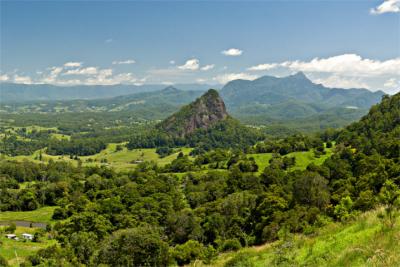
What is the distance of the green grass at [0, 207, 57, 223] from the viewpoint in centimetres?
8750

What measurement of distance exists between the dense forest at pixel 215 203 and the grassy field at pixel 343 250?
3.10 ft

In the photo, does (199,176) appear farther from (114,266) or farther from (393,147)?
(114,266)

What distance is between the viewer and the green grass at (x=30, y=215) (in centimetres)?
8750

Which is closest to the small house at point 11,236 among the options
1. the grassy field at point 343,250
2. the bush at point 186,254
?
the bush at point 186,254

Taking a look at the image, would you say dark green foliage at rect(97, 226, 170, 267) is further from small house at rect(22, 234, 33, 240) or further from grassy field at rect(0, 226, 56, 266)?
small house at rect(22, 234, 33, 240)

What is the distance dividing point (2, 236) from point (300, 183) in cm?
6485

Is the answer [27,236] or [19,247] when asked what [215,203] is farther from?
[27,236]

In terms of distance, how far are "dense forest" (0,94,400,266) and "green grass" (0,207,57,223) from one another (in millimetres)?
2957

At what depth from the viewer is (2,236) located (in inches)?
2680

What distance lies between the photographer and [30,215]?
299 feet

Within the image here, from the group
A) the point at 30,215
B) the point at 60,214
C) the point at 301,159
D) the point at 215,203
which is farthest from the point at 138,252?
the point at 301,159

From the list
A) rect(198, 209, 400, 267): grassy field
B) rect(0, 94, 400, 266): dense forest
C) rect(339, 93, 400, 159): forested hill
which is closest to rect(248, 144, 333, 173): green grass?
rect(0, 94, 400, 266): dense forest

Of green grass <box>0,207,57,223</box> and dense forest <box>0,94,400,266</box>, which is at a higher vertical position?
dense forest <box>0,94,400,266</box>

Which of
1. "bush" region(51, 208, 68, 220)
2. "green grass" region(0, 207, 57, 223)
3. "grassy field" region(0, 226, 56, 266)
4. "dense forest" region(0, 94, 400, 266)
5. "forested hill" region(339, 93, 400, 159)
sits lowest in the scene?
"green grass" region(0, 207, 57, 223)
